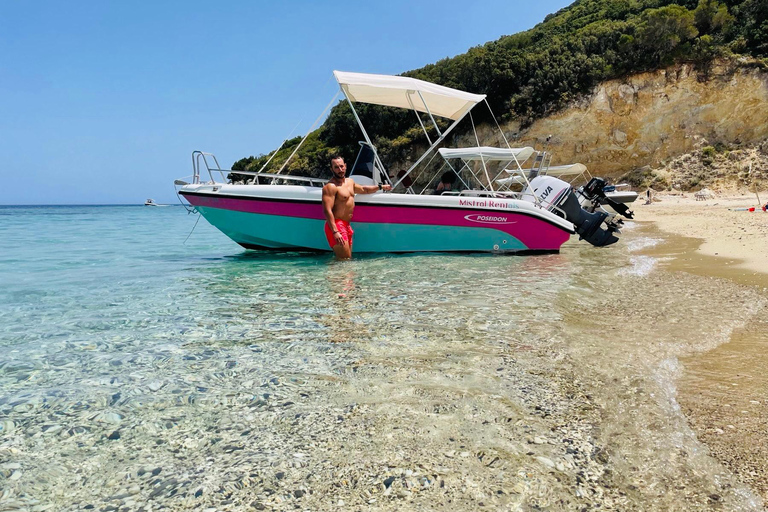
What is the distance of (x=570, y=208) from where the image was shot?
31.8ft

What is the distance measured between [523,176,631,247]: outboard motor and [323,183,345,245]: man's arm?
3916 mm

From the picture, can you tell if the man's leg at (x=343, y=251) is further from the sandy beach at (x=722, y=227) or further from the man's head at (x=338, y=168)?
the sandy beach at (x=722, y=227)

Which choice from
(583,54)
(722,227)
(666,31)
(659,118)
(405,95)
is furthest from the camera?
(583,54)

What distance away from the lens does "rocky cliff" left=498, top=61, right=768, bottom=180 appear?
2619cm

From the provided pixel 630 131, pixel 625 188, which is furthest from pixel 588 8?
pixel 625 188

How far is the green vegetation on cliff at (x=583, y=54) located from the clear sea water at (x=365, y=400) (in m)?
27.8

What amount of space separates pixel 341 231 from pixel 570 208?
192 inches

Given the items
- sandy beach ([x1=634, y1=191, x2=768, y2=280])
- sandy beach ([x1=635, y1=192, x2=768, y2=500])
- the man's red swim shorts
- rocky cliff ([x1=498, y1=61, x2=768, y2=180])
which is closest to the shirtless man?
the man's red swim shorts

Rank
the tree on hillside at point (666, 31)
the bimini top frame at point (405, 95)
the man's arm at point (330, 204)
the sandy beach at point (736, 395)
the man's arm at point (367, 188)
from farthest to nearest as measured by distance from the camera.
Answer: the tree on hillside at point (666, 31), the bimini top frame at point (405, 95), the man's arm at point (367, 188), the man's arm at point (330, 204), the sandy beach at point (736, 395)

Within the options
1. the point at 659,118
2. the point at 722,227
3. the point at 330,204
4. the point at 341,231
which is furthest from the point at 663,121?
the point at 330,204

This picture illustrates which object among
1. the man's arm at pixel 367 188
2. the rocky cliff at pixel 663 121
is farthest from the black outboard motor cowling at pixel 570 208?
the rocky cliff at pixel 663 121

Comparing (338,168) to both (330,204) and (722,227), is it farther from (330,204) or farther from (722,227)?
(722,227)

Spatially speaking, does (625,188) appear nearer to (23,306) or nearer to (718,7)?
(718,7)

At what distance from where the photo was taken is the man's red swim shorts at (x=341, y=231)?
8103 mm
